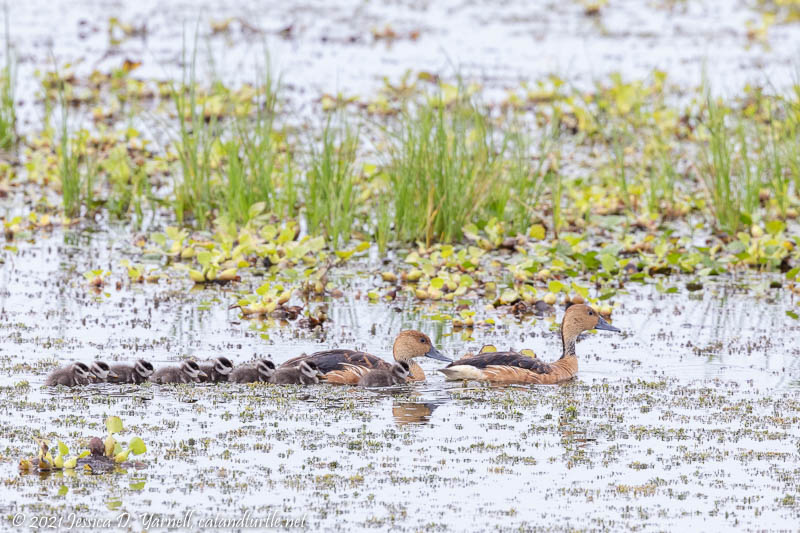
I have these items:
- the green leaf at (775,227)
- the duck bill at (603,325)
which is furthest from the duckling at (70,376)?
the green leaf at (775,227)

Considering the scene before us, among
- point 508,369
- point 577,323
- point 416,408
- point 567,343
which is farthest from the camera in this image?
point 577,323

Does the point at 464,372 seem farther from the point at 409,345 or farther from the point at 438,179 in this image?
the point at 438,179

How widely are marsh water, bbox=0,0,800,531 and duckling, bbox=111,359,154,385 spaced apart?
0.12m

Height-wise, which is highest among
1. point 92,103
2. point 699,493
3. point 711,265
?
point 92,103

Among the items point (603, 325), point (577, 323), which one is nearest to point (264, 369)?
point (577, 323)

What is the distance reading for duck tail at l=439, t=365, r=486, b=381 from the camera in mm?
8312

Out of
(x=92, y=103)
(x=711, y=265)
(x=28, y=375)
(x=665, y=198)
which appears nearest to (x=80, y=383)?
(x=28, y=375)

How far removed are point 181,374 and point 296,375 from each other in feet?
2.13

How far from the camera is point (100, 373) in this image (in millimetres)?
7816

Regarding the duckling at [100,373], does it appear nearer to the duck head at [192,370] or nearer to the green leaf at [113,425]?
the duck head at [192,370]

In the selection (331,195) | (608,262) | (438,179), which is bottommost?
(608,262)

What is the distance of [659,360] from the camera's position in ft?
29.6

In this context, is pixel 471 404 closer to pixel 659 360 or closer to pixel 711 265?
pixel 659 360

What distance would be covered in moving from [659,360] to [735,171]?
4352 millimetres
